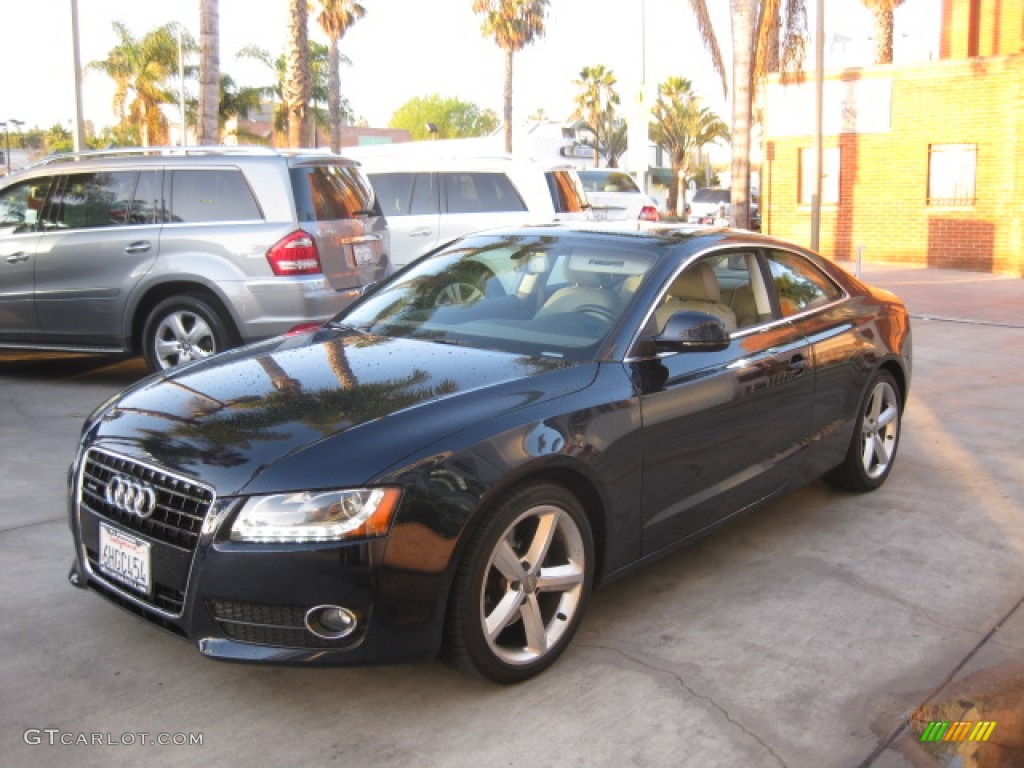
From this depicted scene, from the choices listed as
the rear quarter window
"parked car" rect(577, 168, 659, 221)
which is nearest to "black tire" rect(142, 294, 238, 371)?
the rear quarter window

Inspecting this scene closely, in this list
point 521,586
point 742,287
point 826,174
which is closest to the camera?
point 521,586

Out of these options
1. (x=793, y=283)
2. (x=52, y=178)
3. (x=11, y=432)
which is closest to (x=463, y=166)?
(x=52, y=178)

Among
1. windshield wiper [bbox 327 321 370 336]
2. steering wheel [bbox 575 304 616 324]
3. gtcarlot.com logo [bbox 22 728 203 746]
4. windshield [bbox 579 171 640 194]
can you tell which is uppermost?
windshield [bbox 579 171 640 194]

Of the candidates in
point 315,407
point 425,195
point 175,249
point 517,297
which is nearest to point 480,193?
point 425,195

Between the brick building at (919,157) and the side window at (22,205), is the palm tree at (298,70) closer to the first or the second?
the brick building at (919,157)

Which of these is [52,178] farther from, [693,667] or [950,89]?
[950,89]

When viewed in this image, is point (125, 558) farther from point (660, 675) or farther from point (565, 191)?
point (565, 191)

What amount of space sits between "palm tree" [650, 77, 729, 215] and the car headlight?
62.6m

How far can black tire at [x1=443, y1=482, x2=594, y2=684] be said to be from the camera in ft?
11.4

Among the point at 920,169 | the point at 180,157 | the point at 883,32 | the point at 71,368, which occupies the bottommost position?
the point at 71,368

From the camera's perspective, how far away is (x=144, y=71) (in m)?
48.3

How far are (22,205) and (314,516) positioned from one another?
7045mm

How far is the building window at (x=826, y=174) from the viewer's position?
23734 mm

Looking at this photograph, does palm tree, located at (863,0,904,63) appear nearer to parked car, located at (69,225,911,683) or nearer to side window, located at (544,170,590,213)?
side window, located at (544,170,590,213)
